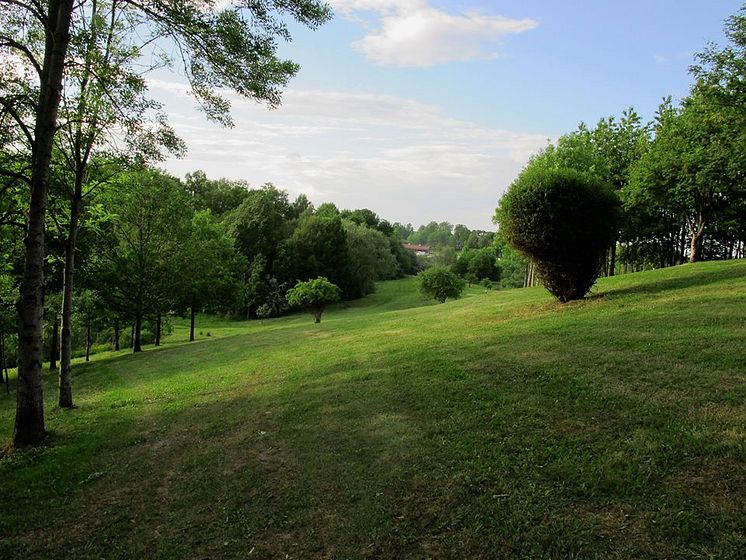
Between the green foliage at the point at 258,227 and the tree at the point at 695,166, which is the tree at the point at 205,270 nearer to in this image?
the green foliage at the point at 258,227

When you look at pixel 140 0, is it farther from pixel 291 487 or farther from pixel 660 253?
pixel 660 253

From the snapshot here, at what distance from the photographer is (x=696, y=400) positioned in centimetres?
558

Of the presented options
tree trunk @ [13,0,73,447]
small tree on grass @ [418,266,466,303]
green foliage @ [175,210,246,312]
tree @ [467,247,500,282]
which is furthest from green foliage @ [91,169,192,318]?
tree @ [467,247,500,282]

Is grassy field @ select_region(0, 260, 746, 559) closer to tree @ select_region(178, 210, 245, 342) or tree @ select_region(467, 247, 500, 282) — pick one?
tree @ select_region(178, 210, 245, 342)

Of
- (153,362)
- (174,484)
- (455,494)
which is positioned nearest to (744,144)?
(455,494)

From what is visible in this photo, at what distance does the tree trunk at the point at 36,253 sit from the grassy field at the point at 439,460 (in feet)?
2.39

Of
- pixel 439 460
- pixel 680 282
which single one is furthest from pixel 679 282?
pixel 439 460


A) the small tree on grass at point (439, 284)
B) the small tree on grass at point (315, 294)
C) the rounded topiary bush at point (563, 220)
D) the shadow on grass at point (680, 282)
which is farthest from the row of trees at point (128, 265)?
the small tree on grass at point (439, 284)

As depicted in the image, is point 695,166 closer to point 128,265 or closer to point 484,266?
point 128,265

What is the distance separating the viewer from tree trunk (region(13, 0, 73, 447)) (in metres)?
7.57

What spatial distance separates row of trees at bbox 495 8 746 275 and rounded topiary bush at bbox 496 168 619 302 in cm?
55

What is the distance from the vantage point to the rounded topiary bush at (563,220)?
12961 mm

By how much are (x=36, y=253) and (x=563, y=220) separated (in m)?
12.0

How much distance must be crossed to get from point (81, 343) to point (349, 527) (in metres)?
44.5
